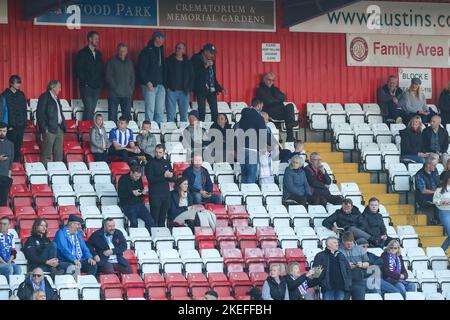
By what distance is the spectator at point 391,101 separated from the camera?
27.6m

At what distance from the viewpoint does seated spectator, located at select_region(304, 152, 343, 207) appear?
24578 mm

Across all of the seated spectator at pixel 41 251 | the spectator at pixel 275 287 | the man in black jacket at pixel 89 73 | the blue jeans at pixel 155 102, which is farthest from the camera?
the blue jeans at pixel 155 102

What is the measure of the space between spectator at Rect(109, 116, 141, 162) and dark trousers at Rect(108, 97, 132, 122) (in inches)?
44.6

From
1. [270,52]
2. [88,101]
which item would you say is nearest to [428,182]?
[270,52]

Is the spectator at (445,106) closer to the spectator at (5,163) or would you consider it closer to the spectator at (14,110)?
the spectator at (14,110)

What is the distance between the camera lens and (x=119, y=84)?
25594 mm

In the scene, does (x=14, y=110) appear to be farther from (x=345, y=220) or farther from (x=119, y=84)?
(x=345, y=220)

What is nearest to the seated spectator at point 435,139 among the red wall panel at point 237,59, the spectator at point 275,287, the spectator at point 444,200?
the spectator at point 444,200

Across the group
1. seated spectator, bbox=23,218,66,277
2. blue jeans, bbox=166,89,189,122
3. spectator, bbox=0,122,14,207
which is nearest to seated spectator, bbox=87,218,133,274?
seated spectator, bbox=23,218,66,277

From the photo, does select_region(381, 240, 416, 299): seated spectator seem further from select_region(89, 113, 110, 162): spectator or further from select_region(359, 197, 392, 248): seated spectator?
select_region(89, 113, 110, 162): spectator

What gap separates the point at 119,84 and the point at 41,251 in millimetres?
5222

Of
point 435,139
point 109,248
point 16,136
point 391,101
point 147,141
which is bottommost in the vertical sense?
point 109,248
